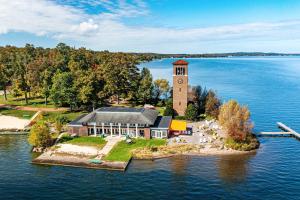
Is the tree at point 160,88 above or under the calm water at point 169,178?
above

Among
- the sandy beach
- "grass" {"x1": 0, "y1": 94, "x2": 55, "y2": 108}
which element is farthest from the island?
the sandy beach

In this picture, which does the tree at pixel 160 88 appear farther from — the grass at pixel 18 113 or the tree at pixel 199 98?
the grass at pixel 18 113

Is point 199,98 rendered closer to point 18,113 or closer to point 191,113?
point 191,113

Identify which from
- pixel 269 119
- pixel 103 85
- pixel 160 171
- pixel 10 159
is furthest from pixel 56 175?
pixel 269 119

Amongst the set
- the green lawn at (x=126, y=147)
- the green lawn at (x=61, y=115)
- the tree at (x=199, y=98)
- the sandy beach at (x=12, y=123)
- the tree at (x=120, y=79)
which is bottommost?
the green lawn at (x=126, y=147)

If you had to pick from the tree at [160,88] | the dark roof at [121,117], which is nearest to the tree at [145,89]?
the tree at [160,88]

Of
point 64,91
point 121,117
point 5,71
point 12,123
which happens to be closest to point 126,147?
point 121,117

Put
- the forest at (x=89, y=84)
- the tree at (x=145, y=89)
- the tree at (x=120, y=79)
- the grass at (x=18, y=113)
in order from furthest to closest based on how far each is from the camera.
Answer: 1. the tree at (x=145, y=89)
2. the tree at (x=120, y=79)
3. the forest at (x=89, y=84)
4. the grass at (x=18, y=113)
